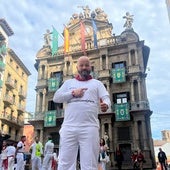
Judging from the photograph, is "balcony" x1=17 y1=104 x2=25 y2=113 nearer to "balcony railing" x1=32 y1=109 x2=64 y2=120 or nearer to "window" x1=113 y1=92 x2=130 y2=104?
"balcony railing" x1=32 y1=109 x2=64 y2=120

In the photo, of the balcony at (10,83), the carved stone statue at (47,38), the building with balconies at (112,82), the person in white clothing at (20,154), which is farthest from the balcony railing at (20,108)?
the person in white clothing at (20,154)

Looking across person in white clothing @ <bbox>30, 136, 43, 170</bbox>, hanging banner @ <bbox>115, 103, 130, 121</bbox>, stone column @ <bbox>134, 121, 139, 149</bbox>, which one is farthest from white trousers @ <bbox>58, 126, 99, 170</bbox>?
hanging banner @ <bbox>115, 103, 130, 121</bbox>

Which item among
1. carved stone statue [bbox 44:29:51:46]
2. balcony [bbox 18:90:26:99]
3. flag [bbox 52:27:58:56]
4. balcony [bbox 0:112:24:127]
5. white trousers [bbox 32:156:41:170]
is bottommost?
white trousers [bbox 32:156:41:170]

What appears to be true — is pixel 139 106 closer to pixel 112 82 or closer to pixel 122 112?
pixel 122 112

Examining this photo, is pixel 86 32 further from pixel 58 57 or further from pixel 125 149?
pixel 125 149

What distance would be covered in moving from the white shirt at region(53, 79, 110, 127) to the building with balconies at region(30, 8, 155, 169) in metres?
21.2

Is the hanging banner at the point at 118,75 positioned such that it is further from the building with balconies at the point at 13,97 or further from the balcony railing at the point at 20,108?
the balcony railing at the point at 20,108

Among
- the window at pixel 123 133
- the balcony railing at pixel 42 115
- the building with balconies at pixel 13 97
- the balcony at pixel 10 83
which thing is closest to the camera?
the window at pixel 123 133

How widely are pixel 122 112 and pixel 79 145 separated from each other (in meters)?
23.1

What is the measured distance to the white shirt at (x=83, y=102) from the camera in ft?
10.3

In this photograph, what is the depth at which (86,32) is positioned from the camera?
33.7 meters

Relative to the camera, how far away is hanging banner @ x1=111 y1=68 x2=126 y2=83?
90.6 feet

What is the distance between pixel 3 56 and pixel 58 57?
11.3 m

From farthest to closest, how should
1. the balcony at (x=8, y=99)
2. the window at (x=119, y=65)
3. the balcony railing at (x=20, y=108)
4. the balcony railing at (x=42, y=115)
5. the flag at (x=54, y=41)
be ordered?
the balcony railing at (x=20, y=108)
the balcony at (x=8, y=99)
the flag at (x=54, y=41)
the window at (x=119, y=65)
the balcony railing at (x=42, y=115)
